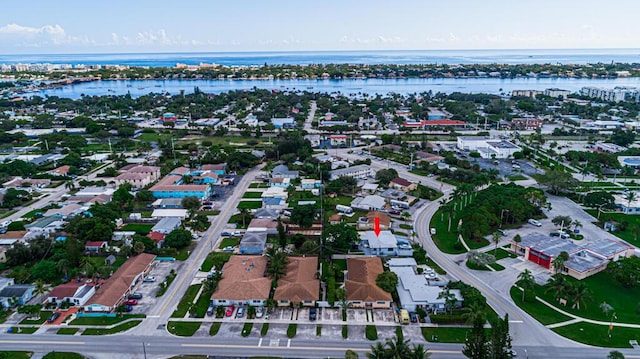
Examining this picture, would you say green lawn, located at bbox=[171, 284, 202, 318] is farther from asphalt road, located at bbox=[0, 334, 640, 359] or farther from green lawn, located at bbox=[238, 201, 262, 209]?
green lawn, located at bbox=[238, 201, 262, 209]

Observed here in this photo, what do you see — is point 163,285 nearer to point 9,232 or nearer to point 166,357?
point 166,357

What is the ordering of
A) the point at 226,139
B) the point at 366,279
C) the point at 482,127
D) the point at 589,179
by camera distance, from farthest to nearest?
the point at 482,127 < the point at 226,139 < the point at 589,179 < the point at 366,279

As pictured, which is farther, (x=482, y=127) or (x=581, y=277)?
(x=482, y=127)

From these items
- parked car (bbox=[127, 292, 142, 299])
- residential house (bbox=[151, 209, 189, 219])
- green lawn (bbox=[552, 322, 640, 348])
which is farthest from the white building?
parked car (bbox=[127, 292, 142, 299])

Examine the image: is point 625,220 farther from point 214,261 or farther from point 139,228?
point 139,228

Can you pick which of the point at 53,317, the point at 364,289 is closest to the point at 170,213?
the point at 53,317

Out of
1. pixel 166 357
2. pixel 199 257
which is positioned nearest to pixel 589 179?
pixel 199 257
